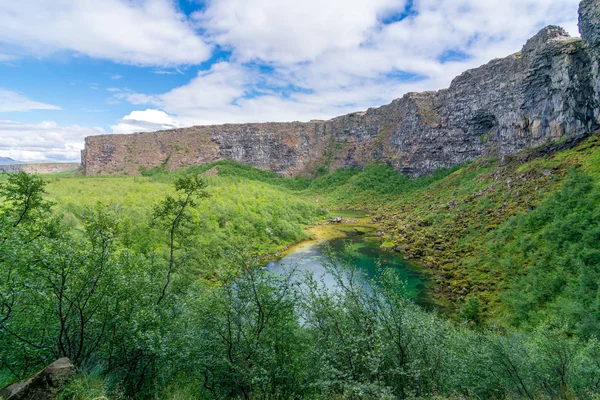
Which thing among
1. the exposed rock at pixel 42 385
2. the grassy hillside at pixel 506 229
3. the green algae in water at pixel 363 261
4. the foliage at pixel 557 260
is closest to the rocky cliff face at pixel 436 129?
the grassy hillside at pixel 506 229

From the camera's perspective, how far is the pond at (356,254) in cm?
2648

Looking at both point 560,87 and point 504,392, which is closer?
point 504,392

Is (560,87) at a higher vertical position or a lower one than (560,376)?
higher

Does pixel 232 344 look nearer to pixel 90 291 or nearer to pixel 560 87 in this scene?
pixel 90 291

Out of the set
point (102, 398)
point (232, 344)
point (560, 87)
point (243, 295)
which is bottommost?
point (232, 344)

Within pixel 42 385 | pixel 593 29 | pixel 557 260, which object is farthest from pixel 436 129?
pixel 42 385

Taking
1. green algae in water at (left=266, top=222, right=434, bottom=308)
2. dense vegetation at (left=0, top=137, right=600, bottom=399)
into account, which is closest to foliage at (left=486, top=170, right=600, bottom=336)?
dense vegetation at (left=0, top=137, right=600, bottom=399)

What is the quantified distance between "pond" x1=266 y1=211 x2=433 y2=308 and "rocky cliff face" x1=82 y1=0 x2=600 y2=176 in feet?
85.2

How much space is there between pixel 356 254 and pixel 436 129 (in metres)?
66.2

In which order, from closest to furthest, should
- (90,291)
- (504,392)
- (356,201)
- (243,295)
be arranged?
(90,291) < (504,392) < (243,295) < (356,201)

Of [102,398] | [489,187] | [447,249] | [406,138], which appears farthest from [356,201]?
[102,398]

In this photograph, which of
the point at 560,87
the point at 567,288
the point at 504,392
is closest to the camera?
the point at 504,392

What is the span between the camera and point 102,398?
226 inches

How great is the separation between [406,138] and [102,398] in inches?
3415
